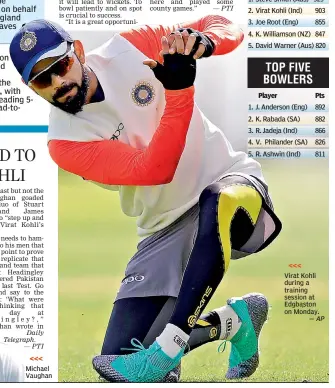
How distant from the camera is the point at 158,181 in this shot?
342 centimetres

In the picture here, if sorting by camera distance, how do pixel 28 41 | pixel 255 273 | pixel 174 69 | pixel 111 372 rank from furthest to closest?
pixel 255 273, pixel 111 372, pixel 28 41, pixel 174 69

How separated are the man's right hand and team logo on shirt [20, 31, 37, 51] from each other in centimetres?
40

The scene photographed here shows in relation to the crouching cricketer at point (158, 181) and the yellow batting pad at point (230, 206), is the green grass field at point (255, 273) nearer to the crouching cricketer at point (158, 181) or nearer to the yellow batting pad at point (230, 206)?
the crouching cricketer at point (158, 181)

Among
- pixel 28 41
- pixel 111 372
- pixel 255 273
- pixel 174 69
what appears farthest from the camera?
pixel 255 273

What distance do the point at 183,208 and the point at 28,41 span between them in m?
0.72

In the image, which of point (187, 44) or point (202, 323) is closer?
point (187, 44)

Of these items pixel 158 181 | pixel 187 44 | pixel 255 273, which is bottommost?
pixel 255 273

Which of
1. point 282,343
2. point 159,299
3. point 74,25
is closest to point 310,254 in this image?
point 282,343

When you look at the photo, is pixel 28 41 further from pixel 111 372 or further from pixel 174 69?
pixel 111 372

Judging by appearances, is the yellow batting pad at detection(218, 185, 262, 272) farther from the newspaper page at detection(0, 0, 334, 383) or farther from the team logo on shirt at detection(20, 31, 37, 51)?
the team logo on shirt at detection(20, 31, 37, 51)

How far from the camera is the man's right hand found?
3232mm

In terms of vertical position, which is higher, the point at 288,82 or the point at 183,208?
the point at 288,82

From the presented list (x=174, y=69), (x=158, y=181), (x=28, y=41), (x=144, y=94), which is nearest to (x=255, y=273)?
(x=158, y=181)

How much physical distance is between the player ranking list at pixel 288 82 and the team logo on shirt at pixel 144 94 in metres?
0.40
